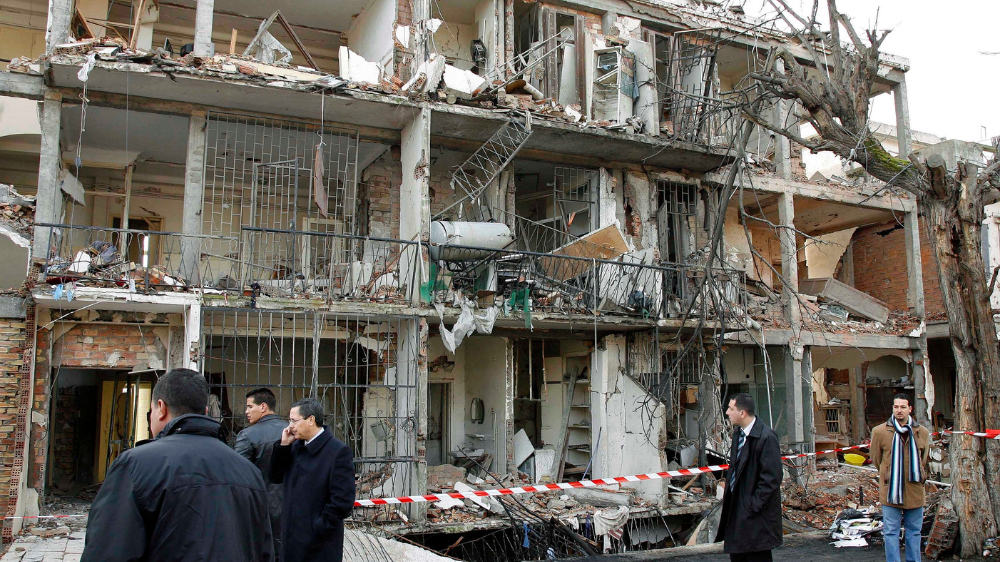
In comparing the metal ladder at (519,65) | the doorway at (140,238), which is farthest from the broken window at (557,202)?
the doorway at (140,238)

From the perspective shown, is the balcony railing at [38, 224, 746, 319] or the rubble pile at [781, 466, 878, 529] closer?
the balcony railing at [38, 224, 746, 319]

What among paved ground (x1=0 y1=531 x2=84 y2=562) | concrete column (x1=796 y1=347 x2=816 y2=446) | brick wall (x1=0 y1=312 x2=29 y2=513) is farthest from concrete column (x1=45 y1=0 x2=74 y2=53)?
concrete column (x1=796 y1=347 x2=816 y2=446)

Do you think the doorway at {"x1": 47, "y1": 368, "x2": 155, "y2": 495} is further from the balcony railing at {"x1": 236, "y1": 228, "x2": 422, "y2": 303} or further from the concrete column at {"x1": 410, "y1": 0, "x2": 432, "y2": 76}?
the concrete column at {"x1": 410, "y1": 0, "x2": 432, "y2": 76}

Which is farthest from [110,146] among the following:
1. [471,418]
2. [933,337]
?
[933,337]

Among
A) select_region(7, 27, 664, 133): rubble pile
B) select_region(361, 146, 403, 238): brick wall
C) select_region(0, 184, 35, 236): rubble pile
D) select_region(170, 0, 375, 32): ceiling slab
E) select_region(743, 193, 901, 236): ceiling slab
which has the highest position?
select_region(170, 0, 375, 32): ceiling slab

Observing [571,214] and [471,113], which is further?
[571,214]

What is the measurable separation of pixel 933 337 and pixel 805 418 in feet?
15.0

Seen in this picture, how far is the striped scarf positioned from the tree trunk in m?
1.90

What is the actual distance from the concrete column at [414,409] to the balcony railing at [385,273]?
25.4 inches

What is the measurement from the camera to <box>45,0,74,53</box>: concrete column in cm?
1057

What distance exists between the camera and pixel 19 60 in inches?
426

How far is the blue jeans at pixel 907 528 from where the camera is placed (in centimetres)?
688

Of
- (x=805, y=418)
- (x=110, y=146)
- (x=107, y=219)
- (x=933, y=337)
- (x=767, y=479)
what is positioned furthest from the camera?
(x=933, y=337)

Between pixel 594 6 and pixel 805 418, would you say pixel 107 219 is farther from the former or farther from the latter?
pixel 805 418
